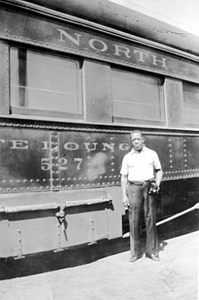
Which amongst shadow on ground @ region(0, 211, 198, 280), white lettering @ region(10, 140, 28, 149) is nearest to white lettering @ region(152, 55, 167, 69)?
white lettering @ region(10, 140, 28, 149)

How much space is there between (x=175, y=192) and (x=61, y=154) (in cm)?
279

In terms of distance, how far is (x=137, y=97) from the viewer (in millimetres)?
4184

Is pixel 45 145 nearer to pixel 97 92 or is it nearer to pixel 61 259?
pixel 97 92

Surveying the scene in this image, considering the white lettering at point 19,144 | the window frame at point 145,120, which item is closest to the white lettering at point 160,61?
the window frame at point 145,120

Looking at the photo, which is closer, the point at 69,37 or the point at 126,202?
the point at 69,37

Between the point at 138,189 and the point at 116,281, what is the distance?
100cm

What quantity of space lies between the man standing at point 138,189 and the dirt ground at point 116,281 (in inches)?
8.4

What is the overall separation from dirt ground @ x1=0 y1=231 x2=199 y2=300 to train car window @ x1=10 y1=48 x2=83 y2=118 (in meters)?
1.65

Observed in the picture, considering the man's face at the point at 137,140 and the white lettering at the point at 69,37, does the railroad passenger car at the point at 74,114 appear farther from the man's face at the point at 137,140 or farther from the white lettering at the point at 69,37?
the man's face at the point at 137,140

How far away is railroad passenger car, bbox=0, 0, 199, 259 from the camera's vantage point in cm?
309

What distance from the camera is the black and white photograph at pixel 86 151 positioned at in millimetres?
3045

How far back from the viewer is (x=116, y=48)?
3914 millimetres

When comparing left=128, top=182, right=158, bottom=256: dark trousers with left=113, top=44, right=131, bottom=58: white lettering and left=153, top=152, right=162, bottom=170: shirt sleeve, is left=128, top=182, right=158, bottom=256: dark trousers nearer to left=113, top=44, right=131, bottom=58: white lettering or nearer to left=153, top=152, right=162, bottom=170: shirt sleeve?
left=153, top=152, right=162, bottom=170: shirt sleeve

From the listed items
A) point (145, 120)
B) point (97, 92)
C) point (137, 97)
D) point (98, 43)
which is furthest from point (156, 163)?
point (98, 43)
